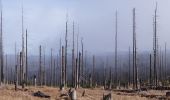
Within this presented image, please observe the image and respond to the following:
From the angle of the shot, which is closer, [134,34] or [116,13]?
[134,34]

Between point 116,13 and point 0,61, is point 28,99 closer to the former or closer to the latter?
point 0,61

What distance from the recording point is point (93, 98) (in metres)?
37.8

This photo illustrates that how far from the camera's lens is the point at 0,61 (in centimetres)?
6825

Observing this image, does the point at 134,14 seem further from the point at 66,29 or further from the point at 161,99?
the point at 161,99

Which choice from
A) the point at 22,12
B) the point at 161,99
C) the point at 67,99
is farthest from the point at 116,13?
the point at 67,99

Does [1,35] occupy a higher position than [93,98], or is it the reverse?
[1,35]

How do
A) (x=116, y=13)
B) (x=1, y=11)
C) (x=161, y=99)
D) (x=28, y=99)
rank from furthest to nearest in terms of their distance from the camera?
(x=116, y=13)
(x=1, y=11)
(x=161, y=99)
(x=28, y=99)

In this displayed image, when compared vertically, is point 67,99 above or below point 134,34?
below

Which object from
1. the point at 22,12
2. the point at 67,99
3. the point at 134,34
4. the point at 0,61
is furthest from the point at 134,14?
the point at 67,99

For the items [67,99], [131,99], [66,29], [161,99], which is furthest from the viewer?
[66,29]

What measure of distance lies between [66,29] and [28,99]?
40343 millimetres

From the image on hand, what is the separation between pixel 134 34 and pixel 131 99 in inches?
1171

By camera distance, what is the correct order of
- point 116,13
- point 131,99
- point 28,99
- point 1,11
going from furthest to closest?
point 116,13 → point 1,11 → point 131,99 → point 28,99

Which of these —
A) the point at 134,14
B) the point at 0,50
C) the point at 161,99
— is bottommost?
the point at 161,99
